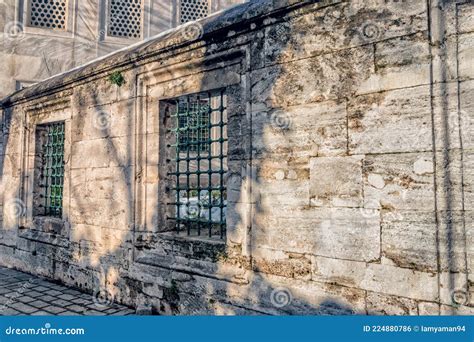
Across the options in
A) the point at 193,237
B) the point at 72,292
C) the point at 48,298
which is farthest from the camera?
the point at 72,292

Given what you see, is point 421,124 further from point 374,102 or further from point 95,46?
point 95,46

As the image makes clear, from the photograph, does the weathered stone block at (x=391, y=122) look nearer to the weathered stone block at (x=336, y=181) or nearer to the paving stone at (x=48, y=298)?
the weathered stone block at (x=336, y=181)

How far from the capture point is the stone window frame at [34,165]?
195 inches

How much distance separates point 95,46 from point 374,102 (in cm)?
1252

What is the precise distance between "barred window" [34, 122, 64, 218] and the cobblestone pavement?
1174 mm

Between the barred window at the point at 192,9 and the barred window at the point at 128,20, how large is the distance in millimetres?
1636

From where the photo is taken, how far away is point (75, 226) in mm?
4695

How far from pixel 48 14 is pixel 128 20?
2.63m

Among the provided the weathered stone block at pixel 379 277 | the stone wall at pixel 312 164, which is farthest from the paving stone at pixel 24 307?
the weathered stone block at pixel 379 277

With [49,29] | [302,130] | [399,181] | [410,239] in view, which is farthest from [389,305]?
[49,29]

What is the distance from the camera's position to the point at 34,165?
5.71 metres

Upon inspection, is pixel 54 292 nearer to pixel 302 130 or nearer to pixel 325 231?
pixel 325 231

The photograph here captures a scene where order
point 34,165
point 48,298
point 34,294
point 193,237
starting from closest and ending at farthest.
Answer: point 193,237 < point 48,298 < point 34,294 < point 34,165

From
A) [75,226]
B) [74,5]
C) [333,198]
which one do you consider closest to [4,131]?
[75,226]
